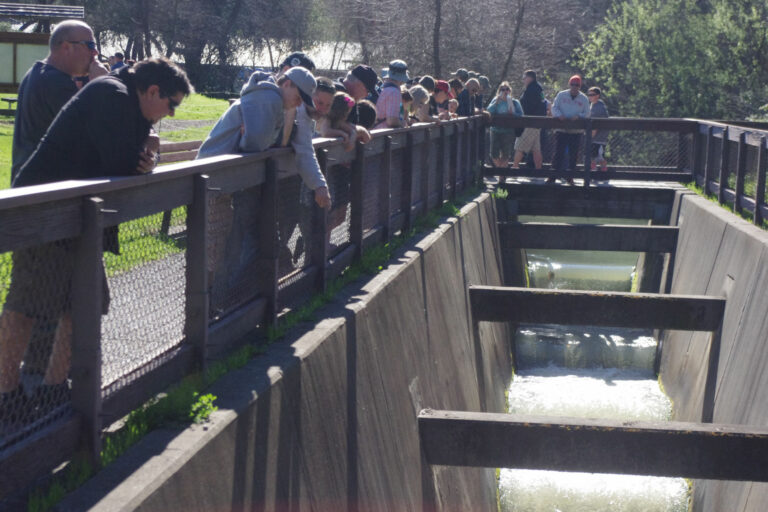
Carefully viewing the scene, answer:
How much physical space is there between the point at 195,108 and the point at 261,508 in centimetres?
3601

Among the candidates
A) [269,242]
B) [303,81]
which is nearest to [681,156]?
[303,81]

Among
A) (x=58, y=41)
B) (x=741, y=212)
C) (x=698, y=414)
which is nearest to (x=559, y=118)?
(x=741, y=212)

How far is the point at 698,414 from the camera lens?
13445 mm

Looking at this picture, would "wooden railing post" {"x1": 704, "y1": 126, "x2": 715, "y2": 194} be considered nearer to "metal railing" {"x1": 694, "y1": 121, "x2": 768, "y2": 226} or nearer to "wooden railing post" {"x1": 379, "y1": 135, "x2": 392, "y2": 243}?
"metal railing" {"x1": 694, "y1": 121, "x2": 768, "y2": 226}

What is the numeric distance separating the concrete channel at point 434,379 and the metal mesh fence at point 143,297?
1.27 ft

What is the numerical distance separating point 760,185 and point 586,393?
22.0ft

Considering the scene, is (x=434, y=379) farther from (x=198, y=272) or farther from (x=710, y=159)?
(x=710, y=159)

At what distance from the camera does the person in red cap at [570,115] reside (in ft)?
64.8

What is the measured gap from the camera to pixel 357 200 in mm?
9133

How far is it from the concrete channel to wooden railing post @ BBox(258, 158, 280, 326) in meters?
0.30

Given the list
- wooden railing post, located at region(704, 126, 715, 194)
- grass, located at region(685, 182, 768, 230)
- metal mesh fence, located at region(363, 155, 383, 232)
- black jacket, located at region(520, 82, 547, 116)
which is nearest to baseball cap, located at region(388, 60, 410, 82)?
metal mesh fence, located at region(363, 155, 383, 232)

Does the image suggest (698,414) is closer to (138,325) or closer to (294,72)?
(294,72)

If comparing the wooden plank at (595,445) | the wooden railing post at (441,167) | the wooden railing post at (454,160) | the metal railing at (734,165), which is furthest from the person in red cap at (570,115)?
the wooden plank at (595,445)

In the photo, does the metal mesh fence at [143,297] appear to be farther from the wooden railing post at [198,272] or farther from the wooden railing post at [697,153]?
the wooden railing post at [697,153]
